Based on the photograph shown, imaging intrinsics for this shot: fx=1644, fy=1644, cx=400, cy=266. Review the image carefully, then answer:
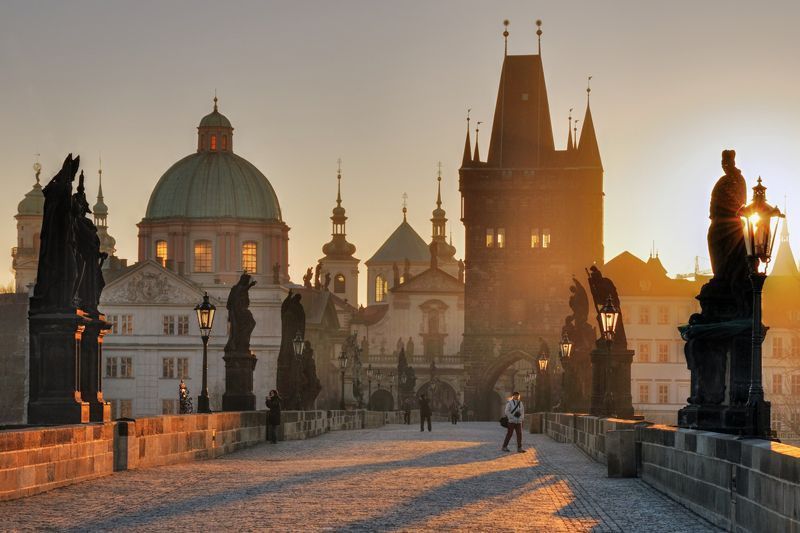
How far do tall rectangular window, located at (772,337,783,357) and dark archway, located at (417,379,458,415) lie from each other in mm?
26304

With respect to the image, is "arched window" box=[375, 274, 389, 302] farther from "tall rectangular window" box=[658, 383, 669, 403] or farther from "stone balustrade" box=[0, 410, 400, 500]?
"stone balustrade" box=[0, 410, 400, 500]

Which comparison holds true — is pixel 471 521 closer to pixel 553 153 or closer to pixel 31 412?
pixel 31 412

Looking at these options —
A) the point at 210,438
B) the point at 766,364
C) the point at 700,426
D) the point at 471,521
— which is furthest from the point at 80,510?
the point at 766,364

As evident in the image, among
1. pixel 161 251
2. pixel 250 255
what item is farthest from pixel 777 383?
pixel 161 251

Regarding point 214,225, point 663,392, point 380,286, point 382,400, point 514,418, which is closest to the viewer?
point 514,418

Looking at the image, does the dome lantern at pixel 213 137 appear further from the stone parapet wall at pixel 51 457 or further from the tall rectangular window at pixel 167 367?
the stone parapet wall at pixel 51 457

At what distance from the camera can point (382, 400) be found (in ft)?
446

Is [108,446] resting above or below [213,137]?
below

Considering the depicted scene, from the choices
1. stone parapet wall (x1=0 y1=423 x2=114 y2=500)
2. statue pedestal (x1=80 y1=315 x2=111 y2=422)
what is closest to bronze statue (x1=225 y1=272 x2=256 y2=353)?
statue pedestal (x1=80 y1=315 x2=111 y2=422)

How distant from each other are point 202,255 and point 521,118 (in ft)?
88.9

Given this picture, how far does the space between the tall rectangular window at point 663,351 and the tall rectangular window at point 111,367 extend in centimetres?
3945

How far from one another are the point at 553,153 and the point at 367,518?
107646 mm

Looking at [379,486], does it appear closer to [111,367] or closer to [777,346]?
[111,367]

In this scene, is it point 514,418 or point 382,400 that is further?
point 382,400
